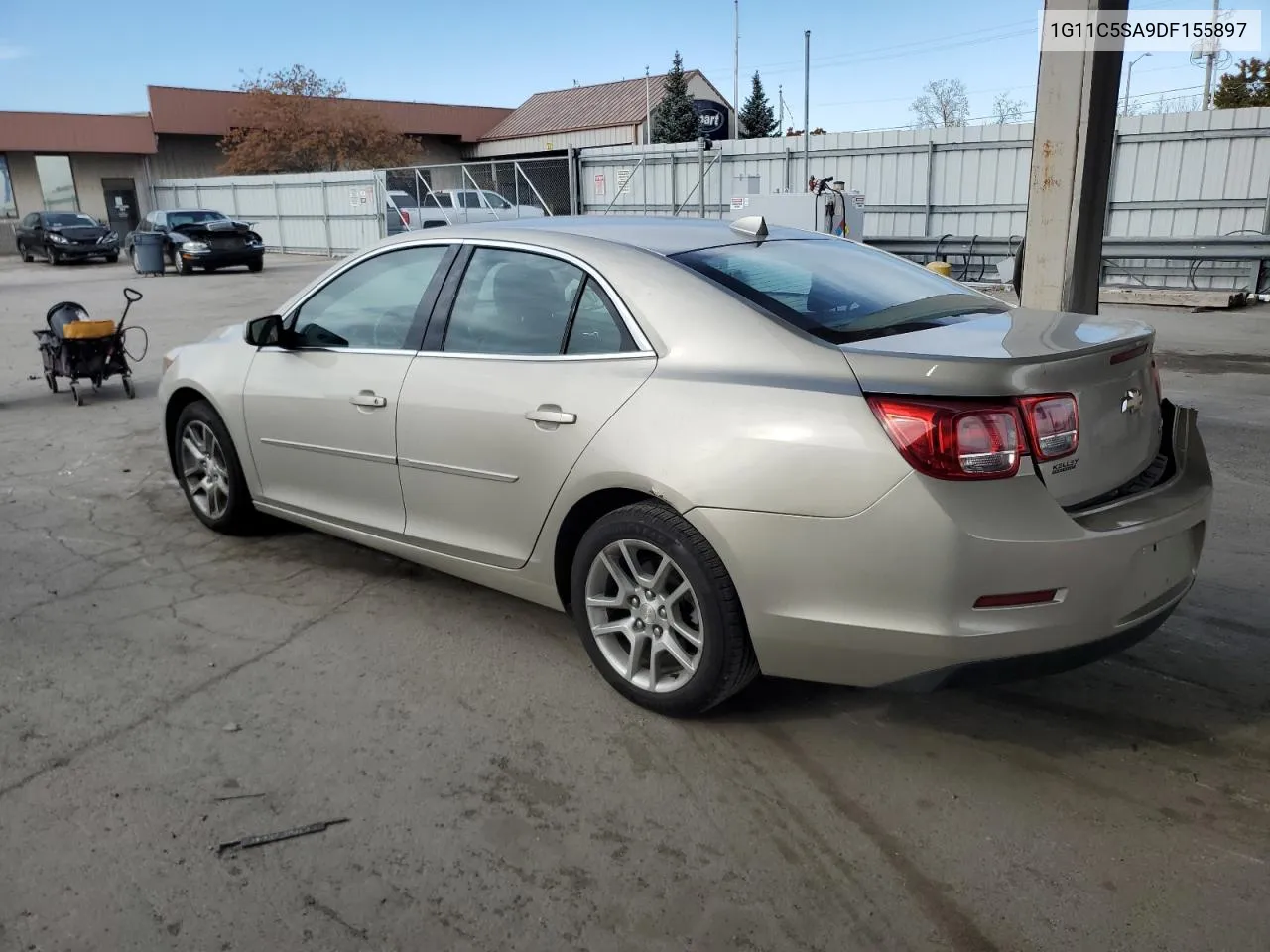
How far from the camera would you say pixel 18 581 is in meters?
4.66

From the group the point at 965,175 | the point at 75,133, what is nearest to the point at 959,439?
the point at 965,175

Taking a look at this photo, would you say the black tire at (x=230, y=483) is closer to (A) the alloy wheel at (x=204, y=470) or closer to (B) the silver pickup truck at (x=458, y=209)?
(A) the alloy wheel at (x=204, y=470)

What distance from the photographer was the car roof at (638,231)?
3.62 metres

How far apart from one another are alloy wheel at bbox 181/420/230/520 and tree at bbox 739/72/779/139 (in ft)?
210

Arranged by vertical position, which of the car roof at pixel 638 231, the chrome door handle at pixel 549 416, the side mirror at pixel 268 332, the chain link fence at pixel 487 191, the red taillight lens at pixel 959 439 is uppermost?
the chain link fence at pixel 487 191

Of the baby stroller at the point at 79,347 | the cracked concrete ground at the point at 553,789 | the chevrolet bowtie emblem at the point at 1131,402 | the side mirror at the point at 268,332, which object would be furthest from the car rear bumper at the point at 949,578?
the baby stroller at the point at 79,347

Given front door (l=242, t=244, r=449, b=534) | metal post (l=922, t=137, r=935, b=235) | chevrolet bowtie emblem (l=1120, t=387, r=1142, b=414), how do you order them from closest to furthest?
chevrolet bowtie emblem (l=1120, t=387, r=1142, b=414)
front door (l=242, t=244, r=449, b=534)
metal post (l=922, t=137, r=935, b=235)

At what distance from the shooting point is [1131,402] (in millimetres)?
3018

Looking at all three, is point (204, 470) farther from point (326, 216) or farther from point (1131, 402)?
point (326, 216)

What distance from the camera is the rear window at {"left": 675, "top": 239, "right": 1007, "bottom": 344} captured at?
319 centimetres

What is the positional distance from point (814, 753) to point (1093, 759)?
830 mm

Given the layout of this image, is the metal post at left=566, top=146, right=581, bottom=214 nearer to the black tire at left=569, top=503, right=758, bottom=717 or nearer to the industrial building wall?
the industrial building wall

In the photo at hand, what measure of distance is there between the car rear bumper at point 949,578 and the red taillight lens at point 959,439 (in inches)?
1.5

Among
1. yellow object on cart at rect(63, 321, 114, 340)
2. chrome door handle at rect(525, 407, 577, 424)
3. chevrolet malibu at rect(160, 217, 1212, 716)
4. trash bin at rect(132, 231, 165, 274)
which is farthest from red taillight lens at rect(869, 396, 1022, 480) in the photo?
trash bin at rect(132, 231, 165, 274)
